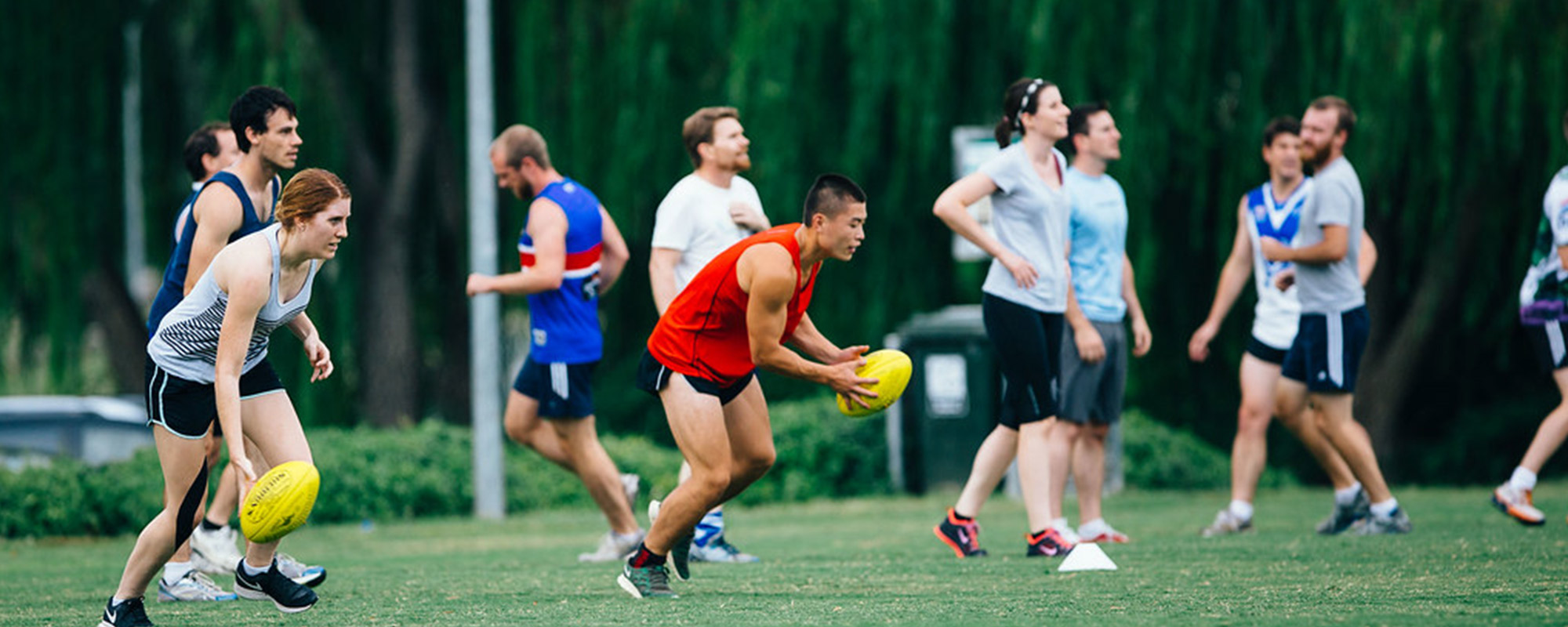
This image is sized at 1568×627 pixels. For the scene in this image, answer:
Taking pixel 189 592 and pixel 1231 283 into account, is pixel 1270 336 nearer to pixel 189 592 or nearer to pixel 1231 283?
pixel 1231 283

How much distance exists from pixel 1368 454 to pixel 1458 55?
20.2ft

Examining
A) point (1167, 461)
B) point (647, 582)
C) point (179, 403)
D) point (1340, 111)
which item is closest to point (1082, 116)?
point (1340, 111)

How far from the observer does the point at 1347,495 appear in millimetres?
9531

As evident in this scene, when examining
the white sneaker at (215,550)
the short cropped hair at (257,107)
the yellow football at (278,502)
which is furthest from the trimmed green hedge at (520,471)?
the yellow football at (278,502)

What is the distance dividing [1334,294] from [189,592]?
220 inches

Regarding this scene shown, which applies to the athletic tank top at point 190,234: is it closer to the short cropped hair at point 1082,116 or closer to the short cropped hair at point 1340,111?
the short cropped hair at point 1082,116

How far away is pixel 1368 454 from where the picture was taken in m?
9.10

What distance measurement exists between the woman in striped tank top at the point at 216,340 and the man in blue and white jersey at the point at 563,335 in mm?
2562

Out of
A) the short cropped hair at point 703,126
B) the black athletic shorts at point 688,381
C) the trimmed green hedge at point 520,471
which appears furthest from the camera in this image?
the trimmed green hedge at point 520,471

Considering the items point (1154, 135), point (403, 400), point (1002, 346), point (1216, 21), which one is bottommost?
point (403, 400)

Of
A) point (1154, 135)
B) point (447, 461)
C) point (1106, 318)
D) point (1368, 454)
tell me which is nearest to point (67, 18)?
point (447, 461)

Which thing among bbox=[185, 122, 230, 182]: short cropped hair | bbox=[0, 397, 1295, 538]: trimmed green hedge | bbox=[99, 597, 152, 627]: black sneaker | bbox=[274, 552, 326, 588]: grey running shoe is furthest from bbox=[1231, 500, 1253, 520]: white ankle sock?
bbox=[99, 597, 152, 627]: black sneaker

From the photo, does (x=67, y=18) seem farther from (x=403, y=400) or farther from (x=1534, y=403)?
(x=1534, y=403)

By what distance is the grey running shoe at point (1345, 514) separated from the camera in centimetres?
954
